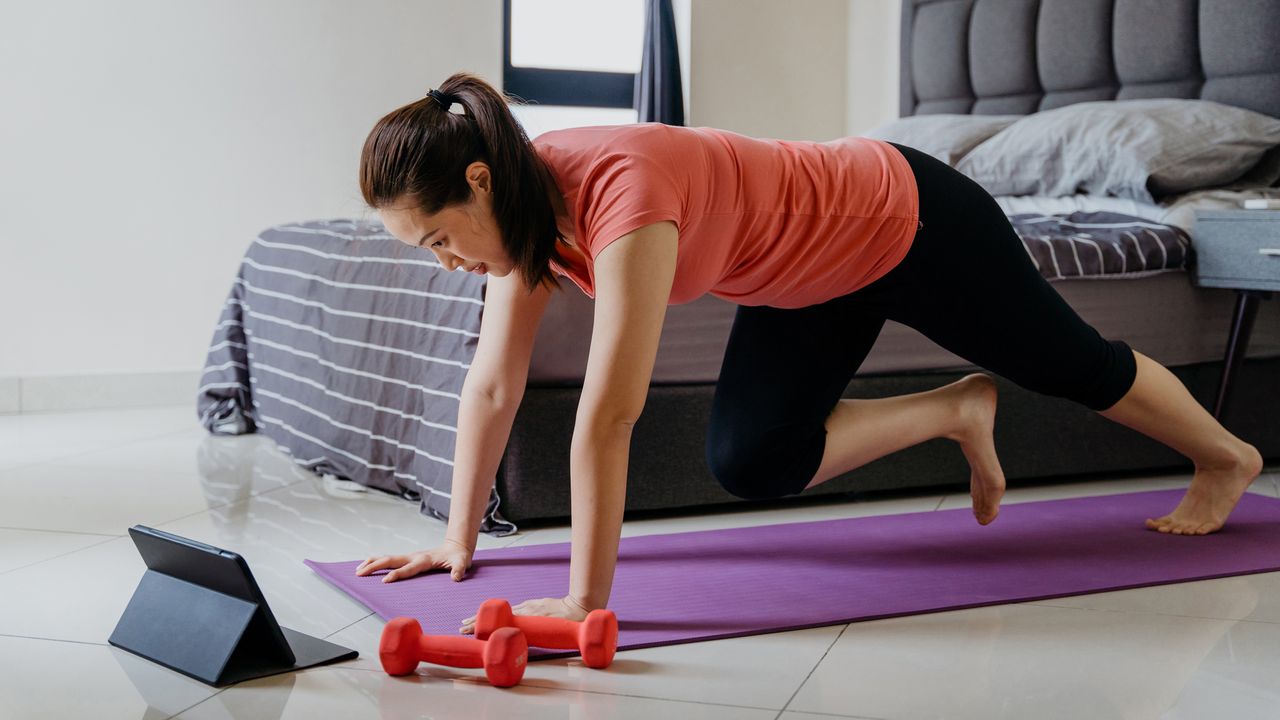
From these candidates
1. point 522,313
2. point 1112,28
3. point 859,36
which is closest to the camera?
point 522,313

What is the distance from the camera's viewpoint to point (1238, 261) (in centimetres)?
248

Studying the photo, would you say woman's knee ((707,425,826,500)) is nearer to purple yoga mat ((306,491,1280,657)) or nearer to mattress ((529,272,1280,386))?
purple yoga mat ((306,491,1280,657))

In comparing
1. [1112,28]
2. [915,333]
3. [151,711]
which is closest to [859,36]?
[1112,28]

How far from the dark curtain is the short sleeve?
3.27m

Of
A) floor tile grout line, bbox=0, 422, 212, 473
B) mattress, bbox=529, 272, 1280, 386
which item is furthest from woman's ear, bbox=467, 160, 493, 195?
floor tile grout line, bbox=0, 422, 212, 473

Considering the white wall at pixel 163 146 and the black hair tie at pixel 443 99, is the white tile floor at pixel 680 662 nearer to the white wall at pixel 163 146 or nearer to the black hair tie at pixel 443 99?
the black hair tie at pixel 443 99

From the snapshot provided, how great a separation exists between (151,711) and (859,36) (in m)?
4.11

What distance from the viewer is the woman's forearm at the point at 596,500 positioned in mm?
1363

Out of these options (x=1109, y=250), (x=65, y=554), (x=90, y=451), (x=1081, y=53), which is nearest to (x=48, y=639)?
(x=65, y=554)

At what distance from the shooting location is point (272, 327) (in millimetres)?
3049

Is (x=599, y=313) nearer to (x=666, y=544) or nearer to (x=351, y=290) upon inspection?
(x=666, y=544)

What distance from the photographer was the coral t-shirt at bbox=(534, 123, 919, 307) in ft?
4.49

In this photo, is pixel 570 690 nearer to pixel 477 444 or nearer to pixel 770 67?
pixel 477 444

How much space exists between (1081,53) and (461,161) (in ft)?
9.08
